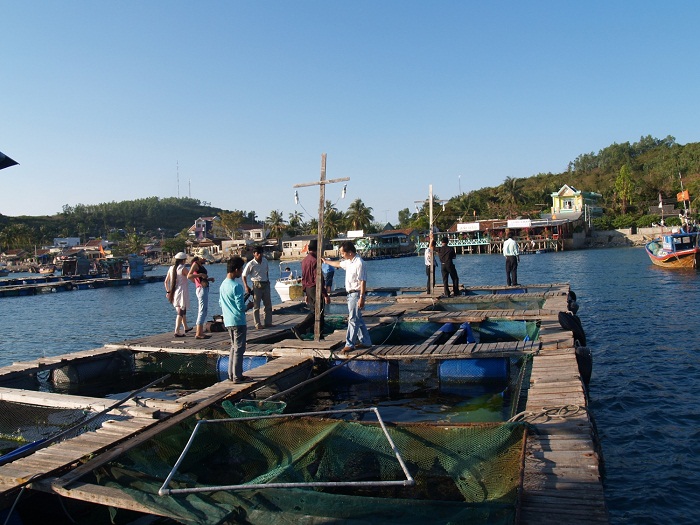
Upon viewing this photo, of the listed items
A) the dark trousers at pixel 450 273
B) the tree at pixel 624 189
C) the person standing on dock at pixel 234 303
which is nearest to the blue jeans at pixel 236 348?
the person standing on dock at pixel 234 303

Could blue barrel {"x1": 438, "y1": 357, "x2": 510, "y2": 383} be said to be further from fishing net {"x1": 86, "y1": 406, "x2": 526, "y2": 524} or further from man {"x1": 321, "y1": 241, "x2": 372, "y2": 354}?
fishing net {"x1": 86, "y1": 406, "x2": 526, "y2": 524}

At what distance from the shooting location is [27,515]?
621 cm

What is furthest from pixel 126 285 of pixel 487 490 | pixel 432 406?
pixel 487 490

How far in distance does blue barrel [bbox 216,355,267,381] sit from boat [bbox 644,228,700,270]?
38421 millimetres

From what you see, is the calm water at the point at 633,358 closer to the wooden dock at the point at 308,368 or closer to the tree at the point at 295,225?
the wooden dock at the point at 308,368

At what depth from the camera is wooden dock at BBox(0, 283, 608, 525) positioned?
5215 mm

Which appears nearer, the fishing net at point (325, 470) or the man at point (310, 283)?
the fishing net at point (325, 470)

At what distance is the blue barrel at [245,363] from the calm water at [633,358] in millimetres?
6854

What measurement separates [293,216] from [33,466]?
122 m

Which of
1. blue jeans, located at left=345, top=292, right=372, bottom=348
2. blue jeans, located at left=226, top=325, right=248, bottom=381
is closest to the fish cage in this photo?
blue jeans, located at left=345, top=292, right=372, bottom=348

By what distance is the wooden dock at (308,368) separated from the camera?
5.21 m

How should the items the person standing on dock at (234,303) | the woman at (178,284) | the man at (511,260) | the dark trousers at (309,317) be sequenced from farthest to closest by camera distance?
the man at (511,260)
the dark trousers at (309,317)
the woman at (178,284)
the person standing on dock at (234,303)

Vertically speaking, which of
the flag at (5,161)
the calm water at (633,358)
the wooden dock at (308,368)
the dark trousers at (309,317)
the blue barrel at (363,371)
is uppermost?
the flag at (5,161)

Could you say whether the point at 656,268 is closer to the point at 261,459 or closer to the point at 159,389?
the point at 159,389
